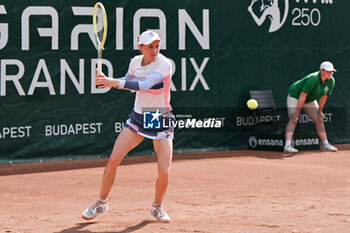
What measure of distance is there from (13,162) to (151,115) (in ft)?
16.6

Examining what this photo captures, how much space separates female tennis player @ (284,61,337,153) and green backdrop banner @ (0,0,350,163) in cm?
98

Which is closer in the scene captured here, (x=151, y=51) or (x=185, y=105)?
(x=151, y=51)

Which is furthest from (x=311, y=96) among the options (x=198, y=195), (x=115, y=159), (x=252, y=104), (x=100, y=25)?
(x=115, y=159)

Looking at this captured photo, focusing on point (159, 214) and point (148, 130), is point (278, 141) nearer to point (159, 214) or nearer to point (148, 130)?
point (159, 214)

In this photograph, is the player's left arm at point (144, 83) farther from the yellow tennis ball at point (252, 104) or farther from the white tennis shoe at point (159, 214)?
the yellow tennis ball at point (252, 104)

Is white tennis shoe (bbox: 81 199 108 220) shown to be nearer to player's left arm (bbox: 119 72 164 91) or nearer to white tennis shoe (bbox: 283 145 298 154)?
player's left arm (bbox: 119 72 164 91)

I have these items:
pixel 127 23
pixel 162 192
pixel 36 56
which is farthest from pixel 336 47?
pixel 162 192

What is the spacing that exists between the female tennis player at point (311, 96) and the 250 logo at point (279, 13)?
4.80 feet

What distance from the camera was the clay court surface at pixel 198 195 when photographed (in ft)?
19.2

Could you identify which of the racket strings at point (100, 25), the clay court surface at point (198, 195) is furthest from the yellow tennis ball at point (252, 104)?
the racket strings at point (100, 25)

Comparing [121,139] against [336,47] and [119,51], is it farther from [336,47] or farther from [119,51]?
[336,47]

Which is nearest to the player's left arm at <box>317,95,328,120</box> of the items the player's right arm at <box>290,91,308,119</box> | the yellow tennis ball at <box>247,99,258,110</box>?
the player's right arm at <box>290,91,308,119</box>

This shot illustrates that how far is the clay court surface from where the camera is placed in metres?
5.84

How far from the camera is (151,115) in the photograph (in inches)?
230
